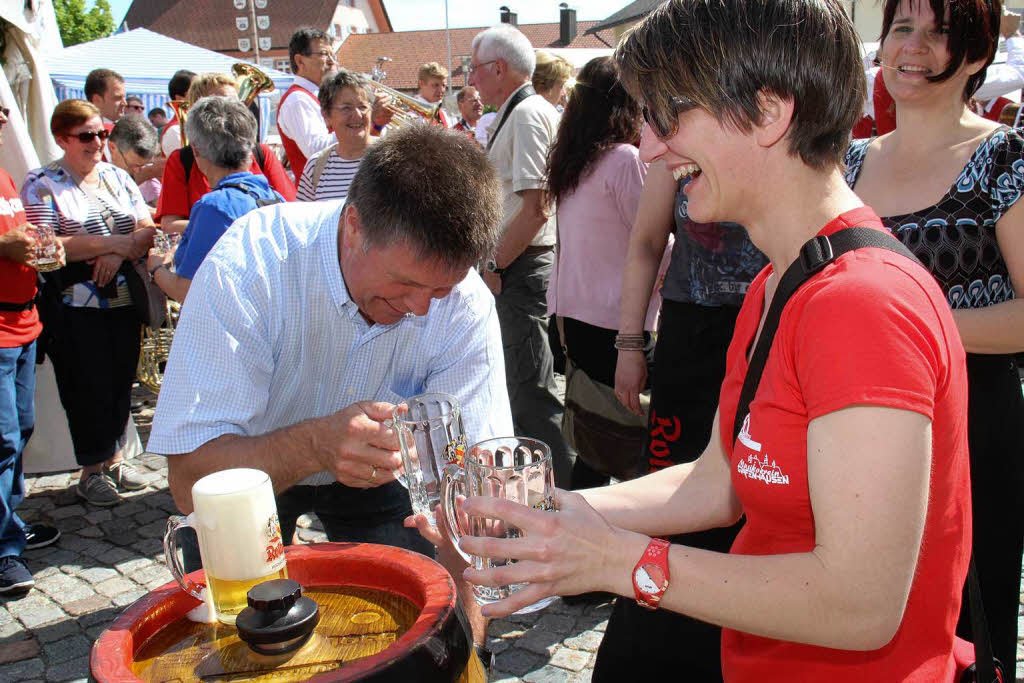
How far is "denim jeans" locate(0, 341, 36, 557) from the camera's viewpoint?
3973 millimetres

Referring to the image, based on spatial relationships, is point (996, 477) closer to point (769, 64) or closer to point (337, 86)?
point (769, 64)

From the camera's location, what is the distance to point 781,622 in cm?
117

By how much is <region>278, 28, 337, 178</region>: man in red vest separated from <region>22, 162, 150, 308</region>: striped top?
1.54 m

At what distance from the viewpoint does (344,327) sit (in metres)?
2.29

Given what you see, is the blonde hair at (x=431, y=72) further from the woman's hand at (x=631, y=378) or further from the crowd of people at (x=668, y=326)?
the woman's hand at (x=631, y=378)

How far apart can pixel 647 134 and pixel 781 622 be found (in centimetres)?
85

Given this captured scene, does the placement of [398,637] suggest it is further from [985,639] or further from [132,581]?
[132,581]

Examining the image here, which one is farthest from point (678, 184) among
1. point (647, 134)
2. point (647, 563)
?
point (647, 563)

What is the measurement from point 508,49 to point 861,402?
13.1ft

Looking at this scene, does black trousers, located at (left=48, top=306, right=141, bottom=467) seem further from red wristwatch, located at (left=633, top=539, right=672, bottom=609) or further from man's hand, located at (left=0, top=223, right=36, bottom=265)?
red wristwatch, located at (left=633, top=539, right=672, bottom=609)

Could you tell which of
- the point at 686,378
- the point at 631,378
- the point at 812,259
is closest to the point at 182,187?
the point at 631,378

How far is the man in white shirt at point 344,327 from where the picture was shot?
6.54ft

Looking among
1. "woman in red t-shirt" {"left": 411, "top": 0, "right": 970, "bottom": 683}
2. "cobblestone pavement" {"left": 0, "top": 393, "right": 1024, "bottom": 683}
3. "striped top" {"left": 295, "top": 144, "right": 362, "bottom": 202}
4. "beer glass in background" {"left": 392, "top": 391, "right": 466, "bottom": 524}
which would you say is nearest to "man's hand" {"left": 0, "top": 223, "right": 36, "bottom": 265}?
"cobblestone pavement" {"left": 0, "top": 393, "right": 1024, "bottom": 683}

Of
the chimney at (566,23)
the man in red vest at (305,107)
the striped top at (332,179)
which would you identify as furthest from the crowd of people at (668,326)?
the chimney at (566,23)
